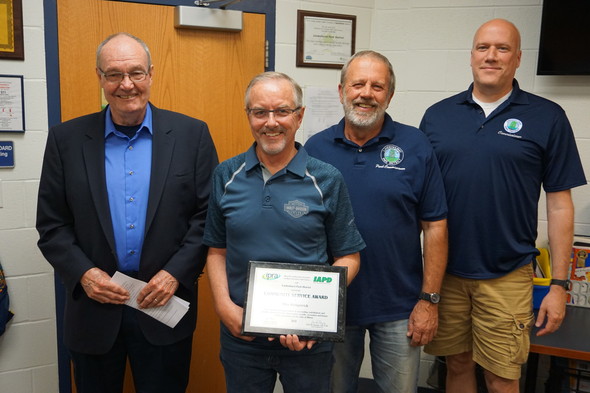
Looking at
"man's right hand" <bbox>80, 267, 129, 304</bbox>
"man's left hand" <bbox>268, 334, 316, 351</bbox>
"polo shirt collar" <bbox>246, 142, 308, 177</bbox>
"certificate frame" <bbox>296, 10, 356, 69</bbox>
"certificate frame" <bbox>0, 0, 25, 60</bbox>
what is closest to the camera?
"man's left hand" <bbox>268, 334, 316, 351</bbox>

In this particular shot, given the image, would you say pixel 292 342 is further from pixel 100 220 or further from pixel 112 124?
pixel 112 124

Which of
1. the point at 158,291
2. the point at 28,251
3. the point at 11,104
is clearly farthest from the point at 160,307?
the point at 11,104

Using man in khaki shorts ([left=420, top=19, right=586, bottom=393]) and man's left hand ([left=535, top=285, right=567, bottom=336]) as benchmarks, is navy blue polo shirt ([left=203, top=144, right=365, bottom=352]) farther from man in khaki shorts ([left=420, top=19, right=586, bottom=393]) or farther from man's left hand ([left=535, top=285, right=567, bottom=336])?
man's left hand ([left=535, top=285, right=567, bottom=336])

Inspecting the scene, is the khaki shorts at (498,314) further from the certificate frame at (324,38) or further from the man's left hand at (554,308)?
the certificate frame at (324,38)

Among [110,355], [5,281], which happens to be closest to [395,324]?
[110,355]

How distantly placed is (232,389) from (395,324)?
0.60m

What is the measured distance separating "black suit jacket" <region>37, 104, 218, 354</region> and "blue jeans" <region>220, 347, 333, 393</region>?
0.34 meters

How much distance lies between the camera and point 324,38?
2.75 meters

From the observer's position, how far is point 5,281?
2.27 metres

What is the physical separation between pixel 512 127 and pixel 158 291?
4.56 ft

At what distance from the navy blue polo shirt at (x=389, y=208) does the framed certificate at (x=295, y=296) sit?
32cm

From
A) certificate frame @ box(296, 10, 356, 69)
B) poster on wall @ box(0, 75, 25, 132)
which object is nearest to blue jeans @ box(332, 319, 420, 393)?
certificate frame @ box(296, 10, 356, 69)

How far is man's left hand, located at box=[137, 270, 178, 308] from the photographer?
1.72 metres

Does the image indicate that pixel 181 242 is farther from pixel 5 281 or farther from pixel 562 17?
pixel 562 17
